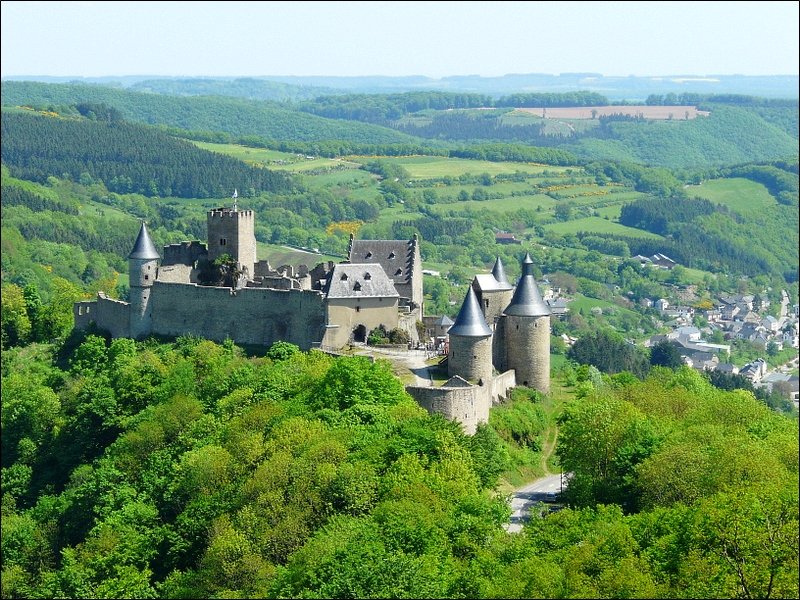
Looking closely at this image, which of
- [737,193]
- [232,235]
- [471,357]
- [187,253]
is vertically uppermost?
[232,235]

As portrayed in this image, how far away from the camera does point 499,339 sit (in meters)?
58.0

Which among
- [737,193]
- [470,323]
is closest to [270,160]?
[737,193]

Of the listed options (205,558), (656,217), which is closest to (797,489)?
(205,558)

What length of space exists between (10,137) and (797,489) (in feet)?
455

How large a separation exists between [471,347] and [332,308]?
23.8 ft

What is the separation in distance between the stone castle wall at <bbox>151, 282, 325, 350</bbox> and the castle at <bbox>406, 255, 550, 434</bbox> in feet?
22.6

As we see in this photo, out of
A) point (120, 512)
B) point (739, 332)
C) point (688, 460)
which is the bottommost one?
point (739, 332)

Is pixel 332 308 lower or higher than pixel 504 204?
higher

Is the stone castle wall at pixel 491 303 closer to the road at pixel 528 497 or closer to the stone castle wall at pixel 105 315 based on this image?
the road at pixel 528 497

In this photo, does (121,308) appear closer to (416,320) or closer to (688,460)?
(416,320)

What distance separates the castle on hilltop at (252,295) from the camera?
5862 centimetres

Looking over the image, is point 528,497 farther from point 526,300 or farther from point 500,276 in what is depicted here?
point 500,276

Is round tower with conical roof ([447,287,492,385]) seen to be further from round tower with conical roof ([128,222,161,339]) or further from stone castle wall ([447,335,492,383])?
round tower with conical roof ([128,222,161,339])

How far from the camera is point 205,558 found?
45562 mm
